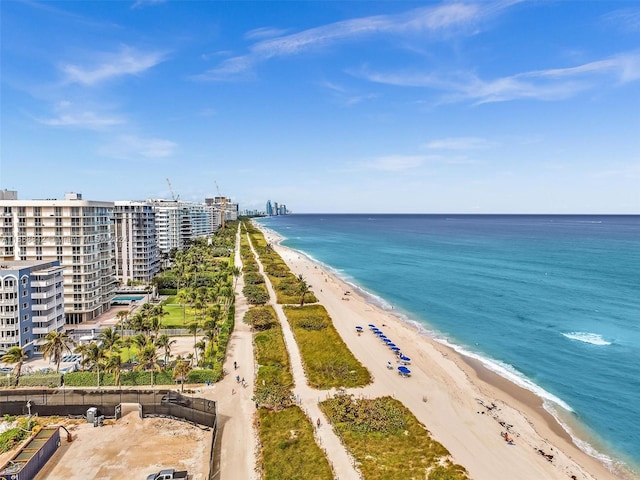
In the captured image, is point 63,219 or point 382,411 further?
point 63,219

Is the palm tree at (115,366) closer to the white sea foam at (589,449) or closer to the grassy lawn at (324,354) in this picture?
the grassy lawn at (324,354)

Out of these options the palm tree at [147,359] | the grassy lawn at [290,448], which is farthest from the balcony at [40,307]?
the grassy lawn at [290,448]

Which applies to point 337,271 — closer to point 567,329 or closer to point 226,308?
point 226,308

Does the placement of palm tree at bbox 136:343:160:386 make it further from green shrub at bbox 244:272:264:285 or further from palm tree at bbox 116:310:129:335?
green shrub at bbox 244:272:264:285

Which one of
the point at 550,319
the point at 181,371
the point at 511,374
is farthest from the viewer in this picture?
the point at 550,319

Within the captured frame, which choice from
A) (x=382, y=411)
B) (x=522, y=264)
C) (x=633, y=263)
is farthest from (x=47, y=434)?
(x=633, y=263)

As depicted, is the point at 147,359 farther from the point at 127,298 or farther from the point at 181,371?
the point at 127,298

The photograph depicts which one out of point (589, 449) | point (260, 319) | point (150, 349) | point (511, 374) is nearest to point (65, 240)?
point (150, 349)
